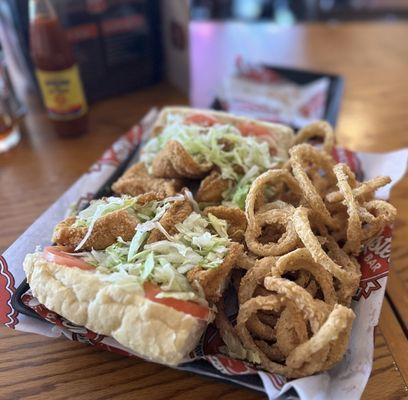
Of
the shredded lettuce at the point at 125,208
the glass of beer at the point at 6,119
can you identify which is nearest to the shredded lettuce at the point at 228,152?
the shredded lettuce at the point at 125,208

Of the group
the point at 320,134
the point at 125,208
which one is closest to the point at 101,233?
the point at 125,208

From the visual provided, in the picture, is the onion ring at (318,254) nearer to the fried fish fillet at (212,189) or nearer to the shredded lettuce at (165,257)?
the shredded lettuce at (165,257)

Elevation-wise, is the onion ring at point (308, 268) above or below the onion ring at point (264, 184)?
below

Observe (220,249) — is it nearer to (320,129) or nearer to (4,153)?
(320,129)

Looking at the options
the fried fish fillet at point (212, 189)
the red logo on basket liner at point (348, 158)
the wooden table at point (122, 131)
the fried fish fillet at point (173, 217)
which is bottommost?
the wooden table at point (122, 131)

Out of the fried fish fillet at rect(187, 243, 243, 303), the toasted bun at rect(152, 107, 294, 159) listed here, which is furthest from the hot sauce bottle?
the fried fish fillet at rect(187, 243, 243, 303)

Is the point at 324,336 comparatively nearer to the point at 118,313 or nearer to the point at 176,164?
the point at 118,313

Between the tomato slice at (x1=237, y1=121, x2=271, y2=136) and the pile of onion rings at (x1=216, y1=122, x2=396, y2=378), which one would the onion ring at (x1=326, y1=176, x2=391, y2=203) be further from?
the tomato slice at (x1=237, y1=121, x2=271, y2=136)
